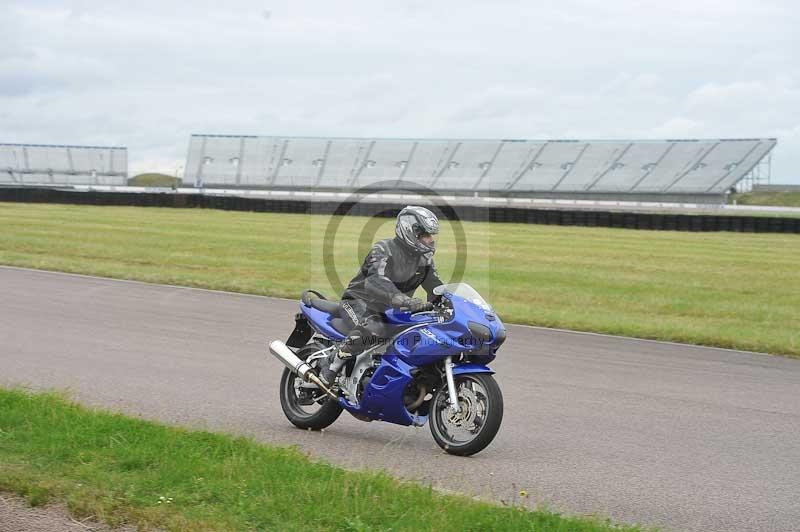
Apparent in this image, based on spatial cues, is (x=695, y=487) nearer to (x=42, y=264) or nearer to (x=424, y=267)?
(x=424, y=267)

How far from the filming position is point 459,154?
82.0m

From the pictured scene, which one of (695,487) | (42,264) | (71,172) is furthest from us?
(71,172)

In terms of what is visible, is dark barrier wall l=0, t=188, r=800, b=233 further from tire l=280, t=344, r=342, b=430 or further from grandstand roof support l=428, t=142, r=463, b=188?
grandstand roof support l=428, t=142, r=463, b=188

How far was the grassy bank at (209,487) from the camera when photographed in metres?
4.88

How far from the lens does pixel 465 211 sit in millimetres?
43969

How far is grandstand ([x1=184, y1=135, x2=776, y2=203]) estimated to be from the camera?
2867 inches

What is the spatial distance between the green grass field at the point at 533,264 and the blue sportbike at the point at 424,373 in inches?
302

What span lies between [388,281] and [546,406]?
250 cm

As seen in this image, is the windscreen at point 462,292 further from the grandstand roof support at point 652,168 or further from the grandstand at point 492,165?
the grandstand roof support at point 652,168

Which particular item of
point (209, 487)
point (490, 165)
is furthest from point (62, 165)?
point (209, 487)

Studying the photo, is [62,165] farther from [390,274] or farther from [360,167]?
[390,274]

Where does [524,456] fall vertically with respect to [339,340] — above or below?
below

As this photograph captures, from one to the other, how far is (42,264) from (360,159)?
62529mm

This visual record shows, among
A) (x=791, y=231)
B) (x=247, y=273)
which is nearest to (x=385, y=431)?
(x=247, y=273)
